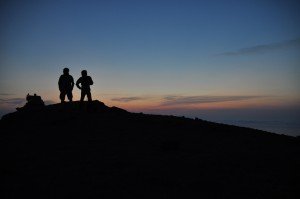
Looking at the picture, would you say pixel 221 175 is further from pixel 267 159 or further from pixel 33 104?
pixel 33 104

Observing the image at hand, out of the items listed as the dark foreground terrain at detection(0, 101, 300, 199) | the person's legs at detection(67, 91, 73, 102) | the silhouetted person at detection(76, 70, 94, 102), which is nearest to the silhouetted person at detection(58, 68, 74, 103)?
the person's legs at detection(67, 91, 73, 102)

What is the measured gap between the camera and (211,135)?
18312mm

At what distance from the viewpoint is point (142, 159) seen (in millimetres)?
13492

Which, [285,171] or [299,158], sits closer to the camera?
[285,171]

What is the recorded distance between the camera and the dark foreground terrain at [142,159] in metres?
10.4

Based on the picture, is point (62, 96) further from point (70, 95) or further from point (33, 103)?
point (33, 103)

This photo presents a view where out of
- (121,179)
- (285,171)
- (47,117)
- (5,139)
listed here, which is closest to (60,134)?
(5,139)

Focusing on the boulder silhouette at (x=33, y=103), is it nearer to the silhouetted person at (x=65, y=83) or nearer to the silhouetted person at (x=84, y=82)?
the silhouetted person at (x=65, y=83)

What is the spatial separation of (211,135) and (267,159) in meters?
4.94

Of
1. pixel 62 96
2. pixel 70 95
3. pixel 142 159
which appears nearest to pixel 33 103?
pixel 62 96

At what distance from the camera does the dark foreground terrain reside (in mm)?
10414

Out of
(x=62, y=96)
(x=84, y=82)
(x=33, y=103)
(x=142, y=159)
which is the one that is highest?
(x=84, y=82)

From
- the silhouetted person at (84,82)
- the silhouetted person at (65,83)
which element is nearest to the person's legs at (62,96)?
the silhouetted person at (65,83)

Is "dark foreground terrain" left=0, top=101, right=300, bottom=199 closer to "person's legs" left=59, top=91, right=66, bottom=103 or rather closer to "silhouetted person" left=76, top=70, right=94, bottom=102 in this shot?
"silhouetted person" left=76, top=70, right=94, bottom=102
